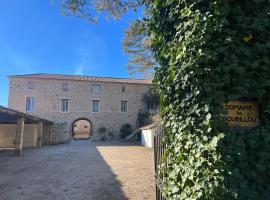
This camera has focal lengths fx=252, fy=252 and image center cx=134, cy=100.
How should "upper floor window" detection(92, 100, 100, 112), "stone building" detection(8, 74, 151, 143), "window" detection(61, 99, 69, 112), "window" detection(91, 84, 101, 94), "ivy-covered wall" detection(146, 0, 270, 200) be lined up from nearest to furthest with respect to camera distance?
"ivy-covered wall" detection(146, 0, 270, 200) → "stone building" detection(8, 74, 151, 143) → "window" detection(61, 99, 69, 112) → "upper floor window" detection(92, 100, 100, 112) → "window" detection(91, 84, 101, 94)

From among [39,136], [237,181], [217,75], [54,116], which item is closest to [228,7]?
[217,75]

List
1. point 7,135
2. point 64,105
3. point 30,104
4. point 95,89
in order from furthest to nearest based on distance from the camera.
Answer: point 95,89, point 64,105, point 30,104, point 7,135

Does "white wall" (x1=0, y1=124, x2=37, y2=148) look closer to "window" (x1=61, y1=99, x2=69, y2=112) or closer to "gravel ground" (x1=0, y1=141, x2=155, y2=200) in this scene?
"window" (x1=61, y1=99, x2=69, y2=112)

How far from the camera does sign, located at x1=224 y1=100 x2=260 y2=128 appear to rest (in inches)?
94.4

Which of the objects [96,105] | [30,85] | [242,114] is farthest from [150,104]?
[242,114]

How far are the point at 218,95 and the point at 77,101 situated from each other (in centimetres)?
2744

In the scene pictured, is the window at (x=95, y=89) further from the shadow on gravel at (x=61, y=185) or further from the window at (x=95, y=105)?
the shadow on gravel at (x=61, y=185)

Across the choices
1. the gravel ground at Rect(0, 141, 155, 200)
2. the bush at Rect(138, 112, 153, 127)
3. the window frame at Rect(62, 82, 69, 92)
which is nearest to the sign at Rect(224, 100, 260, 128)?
the gravel ground at Rect(0, 141, 155, 200)

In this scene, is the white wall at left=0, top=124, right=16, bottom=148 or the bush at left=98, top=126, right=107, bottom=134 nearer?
the white wall at left=0, top=124, right=16, bottom=148

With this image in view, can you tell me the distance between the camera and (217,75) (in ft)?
7.80

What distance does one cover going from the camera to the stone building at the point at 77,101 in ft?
90.9

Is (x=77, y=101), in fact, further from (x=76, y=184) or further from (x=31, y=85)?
(x=76, y=184)

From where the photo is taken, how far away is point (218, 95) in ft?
7.64

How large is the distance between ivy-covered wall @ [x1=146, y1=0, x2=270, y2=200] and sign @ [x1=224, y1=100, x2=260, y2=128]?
0.06 meters
